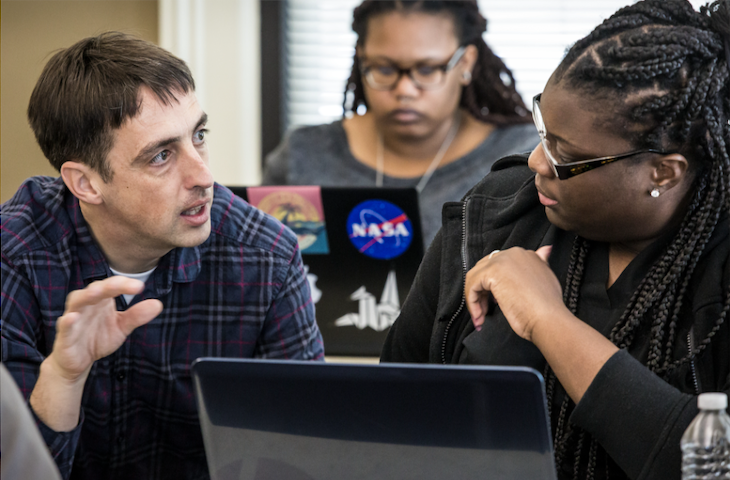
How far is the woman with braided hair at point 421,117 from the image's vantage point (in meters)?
2.15

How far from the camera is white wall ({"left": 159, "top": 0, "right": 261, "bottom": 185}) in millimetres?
2428

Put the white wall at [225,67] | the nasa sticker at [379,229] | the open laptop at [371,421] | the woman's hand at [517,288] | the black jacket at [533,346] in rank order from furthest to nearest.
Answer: the white wall at [225,67] < the nasa sticker at [379,229] < the woman's hand at [517,288] < the black jacket at [533,346] < the open laptop at [371,421]

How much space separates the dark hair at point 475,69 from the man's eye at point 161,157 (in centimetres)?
111

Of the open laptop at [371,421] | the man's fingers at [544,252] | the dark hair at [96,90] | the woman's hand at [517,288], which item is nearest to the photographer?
the open laptop at [371,421]

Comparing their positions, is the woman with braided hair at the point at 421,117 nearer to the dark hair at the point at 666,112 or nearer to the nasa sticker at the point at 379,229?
the nasa sticker at the point at 379,229

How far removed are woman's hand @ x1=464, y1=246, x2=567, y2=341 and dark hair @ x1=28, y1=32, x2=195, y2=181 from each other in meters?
0.58

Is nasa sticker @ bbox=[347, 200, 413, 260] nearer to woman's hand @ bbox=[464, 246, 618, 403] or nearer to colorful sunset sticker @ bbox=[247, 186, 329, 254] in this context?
colorful sunset sticker @ bbox=[247, 186, 329, 254]

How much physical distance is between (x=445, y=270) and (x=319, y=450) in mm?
511

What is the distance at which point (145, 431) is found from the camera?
50.5 inches

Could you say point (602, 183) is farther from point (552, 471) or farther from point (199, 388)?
point (199, 388)

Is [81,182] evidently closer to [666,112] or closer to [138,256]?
[138,256]

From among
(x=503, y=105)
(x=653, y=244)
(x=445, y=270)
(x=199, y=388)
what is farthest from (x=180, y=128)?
(x=503, y=105)

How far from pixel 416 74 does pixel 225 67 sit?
71 cm

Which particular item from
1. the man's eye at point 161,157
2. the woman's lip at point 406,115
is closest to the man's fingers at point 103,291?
the man's eye at point 161,157
